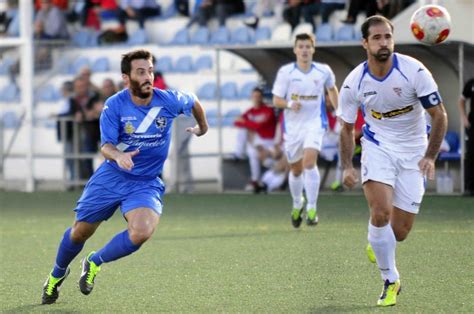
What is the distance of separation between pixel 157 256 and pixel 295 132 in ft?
10.2

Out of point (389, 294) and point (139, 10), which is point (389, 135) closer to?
point (389, 294)

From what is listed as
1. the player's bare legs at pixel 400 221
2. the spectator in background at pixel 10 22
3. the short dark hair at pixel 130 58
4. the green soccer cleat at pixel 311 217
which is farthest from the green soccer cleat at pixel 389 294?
the spectator in background at pixel 10 22

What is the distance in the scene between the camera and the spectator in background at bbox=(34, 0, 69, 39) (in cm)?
2330

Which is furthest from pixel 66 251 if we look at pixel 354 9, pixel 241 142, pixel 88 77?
pixel 88 77

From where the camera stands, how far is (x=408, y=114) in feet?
25.5

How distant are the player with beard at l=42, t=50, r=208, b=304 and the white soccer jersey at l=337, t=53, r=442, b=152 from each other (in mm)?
1147

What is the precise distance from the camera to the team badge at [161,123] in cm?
767

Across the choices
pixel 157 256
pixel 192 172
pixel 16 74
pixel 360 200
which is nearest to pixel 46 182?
pixel 192 172

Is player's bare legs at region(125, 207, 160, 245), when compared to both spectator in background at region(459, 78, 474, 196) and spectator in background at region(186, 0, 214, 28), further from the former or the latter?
spectator in background at region(186, 0, 214, 28)

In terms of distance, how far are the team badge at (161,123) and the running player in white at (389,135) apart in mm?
1166

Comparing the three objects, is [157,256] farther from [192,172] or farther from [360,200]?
[192,172]

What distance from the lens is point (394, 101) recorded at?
25.0ft

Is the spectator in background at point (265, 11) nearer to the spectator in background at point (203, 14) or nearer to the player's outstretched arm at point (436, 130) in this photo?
the spectator in background at point (203, 14)

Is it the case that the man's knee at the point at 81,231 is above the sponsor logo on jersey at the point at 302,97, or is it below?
below
